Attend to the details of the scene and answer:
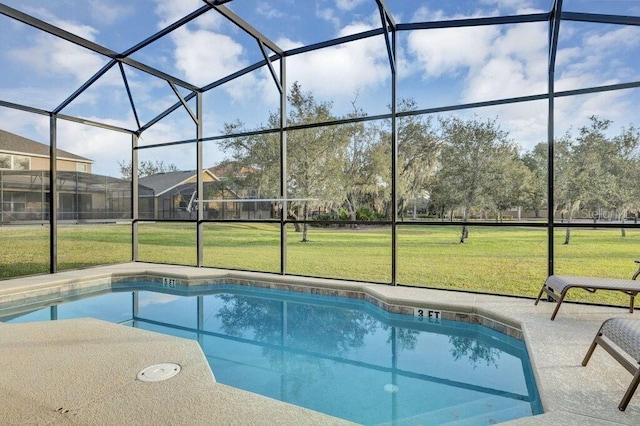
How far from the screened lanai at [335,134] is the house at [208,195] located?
2.7 inches

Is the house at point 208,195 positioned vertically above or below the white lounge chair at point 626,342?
above

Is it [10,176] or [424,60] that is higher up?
[424,60]

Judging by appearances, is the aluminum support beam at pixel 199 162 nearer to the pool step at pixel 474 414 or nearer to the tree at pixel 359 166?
the tree at pixel 359 166

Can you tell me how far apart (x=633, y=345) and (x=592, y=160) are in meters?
7.45

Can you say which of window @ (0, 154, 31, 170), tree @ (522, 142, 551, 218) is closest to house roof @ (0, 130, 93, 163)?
window @ (0, 154, 31, 170)

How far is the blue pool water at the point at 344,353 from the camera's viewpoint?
114 inches

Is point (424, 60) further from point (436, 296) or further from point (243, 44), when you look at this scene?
point (436, 296)

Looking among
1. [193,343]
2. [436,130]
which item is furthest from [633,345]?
[436,130]

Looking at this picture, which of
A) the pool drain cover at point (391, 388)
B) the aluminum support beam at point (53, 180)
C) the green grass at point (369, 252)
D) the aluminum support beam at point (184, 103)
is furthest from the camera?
the green grass at point (369, 252)

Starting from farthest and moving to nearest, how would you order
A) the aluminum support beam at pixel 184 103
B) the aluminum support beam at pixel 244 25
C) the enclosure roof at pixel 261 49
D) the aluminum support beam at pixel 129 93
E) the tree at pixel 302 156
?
the tree at pixel 302 156, the aluminum support beam at pixel 184 103, the aluminum support beam at pixel 129 93, the enclosure roof at pixel 261 49, the aluminum support beam at pixel 244 25

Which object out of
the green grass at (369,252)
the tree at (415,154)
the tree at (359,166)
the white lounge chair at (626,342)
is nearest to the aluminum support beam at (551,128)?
the white lounge chair at (626,342)

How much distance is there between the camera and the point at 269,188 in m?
11.5

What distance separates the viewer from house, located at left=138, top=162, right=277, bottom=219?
8891 mm

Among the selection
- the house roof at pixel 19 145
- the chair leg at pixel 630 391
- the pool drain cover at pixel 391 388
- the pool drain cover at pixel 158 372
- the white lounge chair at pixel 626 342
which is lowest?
the pool drain cover at pixel 391 388
